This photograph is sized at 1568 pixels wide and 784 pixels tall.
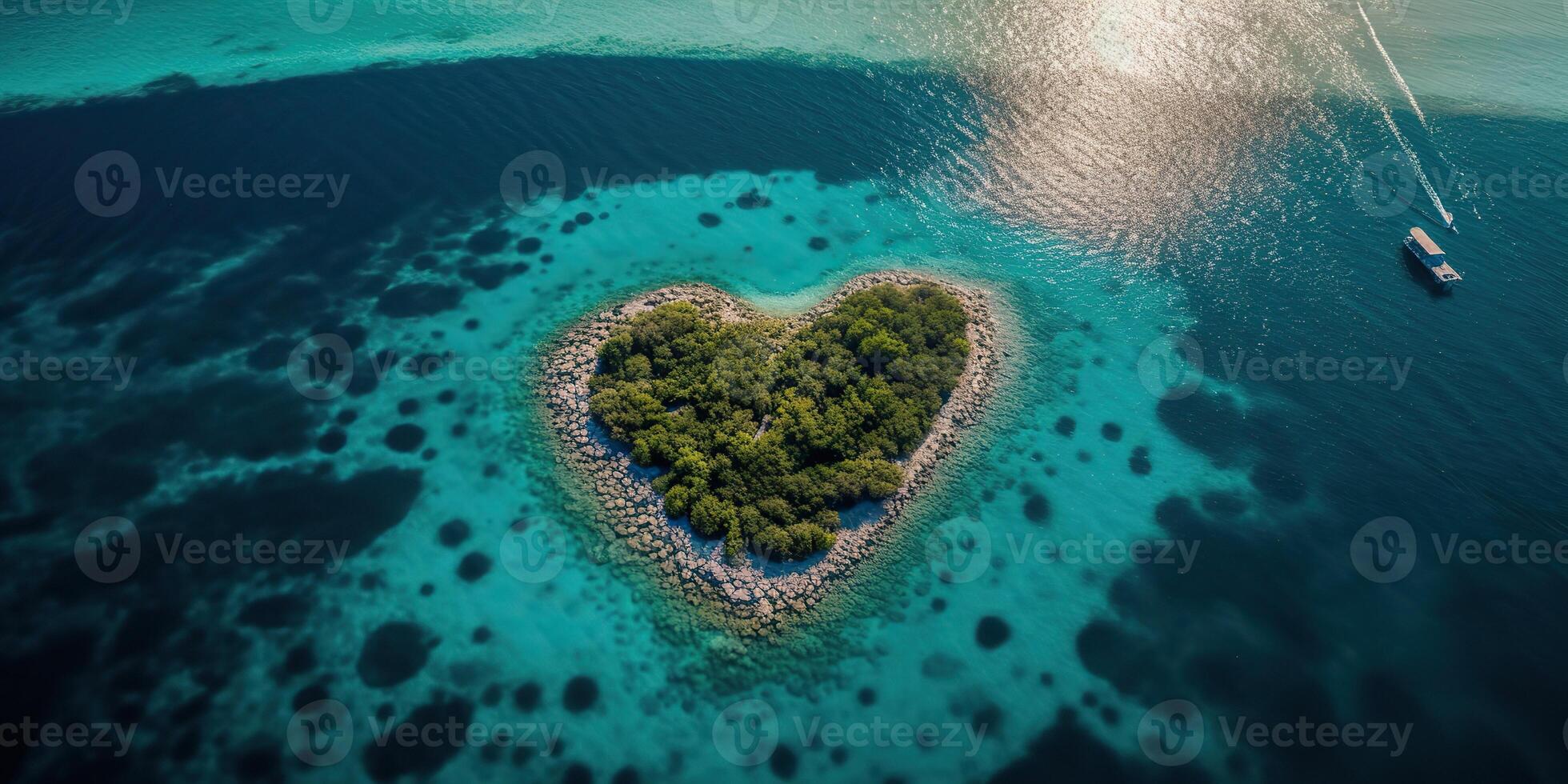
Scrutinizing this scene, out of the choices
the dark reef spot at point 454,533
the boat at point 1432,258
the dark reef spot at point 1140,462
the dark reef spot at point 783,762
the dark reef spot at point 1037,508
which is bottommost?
the dark reef spot at point 783,762

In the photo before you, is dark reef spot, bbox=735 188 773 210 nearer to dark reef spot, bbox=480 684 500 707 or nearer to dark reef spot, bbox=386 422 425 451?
dark reef spot, bbox=386 422 425 451

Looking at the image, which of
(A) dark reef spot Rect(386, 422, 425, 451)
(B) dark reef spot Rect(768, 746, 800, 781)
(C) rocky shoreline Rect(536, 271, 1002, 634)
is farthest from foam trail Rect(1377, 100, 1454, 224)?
(A) dark reef spot Rect(386, 422, 425, 451)

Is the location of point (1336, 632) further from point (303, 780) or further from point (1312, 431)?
point (303, 780)

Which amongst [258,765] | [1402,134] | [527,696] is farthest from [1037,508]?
[1402,134]

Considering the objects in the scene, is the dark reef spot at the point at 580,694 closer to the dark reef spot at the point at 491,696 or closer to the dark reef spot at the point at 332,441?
the dark reef spot at the point at 491,696

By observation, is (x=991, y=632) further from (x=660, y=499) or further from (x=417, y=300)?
(x=417, y=300)

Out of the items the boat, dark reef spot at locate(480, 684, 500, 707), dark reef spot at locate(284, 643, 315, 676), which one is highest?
the boat

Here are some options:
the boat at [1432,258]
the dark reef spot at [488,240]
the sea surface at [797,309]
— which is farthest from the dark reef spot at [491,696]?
the boat at [1432,258]
